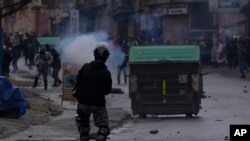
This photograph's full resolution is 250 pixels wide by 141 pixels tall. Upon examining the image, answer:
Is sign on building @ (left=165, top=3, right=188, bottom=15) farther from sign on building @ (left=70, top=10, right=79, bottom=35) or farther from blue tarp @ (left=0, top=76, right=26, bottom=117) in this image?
blue tarp @ (left=0, top=76, right=26, bottom=117)

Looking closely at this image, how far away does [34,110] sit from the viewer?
2248 cm

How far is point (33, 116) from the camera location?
20984 mm

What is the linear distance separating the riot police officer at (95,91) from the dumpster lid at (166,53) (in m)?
Result: 7.32

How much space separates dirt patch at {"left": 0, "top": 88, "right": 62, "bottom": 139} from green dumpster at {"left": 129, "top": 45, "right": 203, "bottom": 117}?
226cm

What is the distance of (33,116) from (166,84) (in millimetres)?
3176

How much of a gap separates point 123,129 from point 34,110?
4432 millimetres

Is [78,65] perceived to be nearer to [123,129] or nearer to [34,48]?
[123,129]

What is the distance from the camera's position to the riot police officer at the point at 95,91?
13.4 meters

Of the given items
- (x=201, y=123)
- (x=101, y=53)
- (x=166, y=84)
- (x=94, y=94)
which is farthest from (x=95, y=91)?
(x=166, y=84)

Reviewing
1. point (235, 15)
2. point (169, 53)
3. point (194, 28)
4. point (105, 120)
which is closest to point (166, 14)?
point (194, 28)

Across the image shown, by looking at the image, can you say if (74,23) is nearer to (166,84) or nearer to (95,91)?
(166,84)

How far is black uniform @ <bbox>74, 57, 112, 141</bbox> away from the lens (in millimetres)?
13438

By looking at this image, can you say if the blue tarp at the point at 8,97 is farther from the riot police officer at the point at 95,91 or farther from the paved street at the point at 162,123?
the riot police officer at the point at 95,91

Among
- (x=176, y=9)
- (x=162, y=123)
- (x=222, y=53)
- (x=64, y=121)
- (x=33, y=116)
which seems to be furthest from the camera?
(x=176, y=9)
